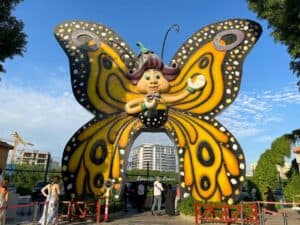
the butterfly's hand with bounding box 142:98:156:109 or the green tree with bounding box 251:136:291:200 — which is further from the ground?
the butterfly's hand with bounding box 142:98:156:109

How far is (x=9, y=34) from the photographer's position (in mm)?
9492

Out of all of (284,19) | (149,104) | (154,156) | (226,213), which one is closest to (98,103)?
(149,104)

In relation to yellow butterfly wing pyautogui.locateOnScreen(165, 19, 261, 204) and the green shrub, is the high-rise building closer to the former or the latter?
yellow butterfly wing pyautogui.locateOnScreen(165, 19, 261, 204)

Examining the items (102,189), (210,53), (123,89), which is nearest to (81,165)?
(102,189)

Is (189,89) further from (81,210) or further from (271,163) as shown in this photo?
(271,163)

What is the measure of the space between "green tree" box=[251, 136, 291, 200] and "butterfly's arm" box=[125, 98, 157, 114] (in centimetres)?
899

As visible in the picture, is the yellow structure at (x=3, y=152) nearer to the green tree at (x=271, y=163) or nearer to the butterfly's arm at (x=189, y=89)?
the butterfly's arm at (x=189, y=89)

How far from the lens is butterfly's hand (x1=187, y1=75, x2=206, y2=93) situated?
45.7 ft

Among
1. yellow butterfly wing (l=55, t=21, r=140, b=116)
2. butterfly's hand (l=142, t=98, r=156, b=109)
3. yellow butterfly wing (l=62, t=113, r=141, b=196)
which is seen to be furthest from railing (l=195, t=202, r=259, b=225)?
yellow butterfly wing (l=55, t=21, r=140, b=116)

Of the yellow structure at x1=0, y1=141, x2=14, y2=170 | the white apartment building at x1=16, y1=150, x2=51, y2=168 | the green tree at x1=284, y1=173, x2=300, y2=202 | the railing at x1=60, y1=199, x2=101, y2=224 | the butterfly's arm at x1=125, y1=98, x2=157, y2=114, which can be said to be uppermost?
the white apartment building at x1=16, y1=150, x2=51, y2=168

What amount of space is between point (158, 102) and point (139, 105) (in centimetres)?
86

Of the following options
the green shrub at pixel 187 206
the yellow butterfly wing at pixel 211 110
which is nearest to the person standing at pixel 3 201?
the green shrub at pixel 187 206

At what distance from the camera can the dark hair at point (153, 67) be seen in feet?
46.3

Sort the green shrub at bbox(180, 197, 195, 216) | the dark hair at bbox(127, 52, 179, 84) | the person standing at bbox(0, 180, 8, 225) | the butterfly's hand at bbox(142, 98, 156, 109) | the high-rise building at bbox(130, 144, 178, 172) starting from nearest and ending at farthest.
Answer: the person standing at bbox(0, 180, 8, 225), the green shrub at bbox(180, 197, 195, 216), the butterfly's hand at bbox(142, 98, 156, 109), the dark hair at bbox(127, 52, 179, 84), the high-rise building at bbox(130, 144, 178, 172)
